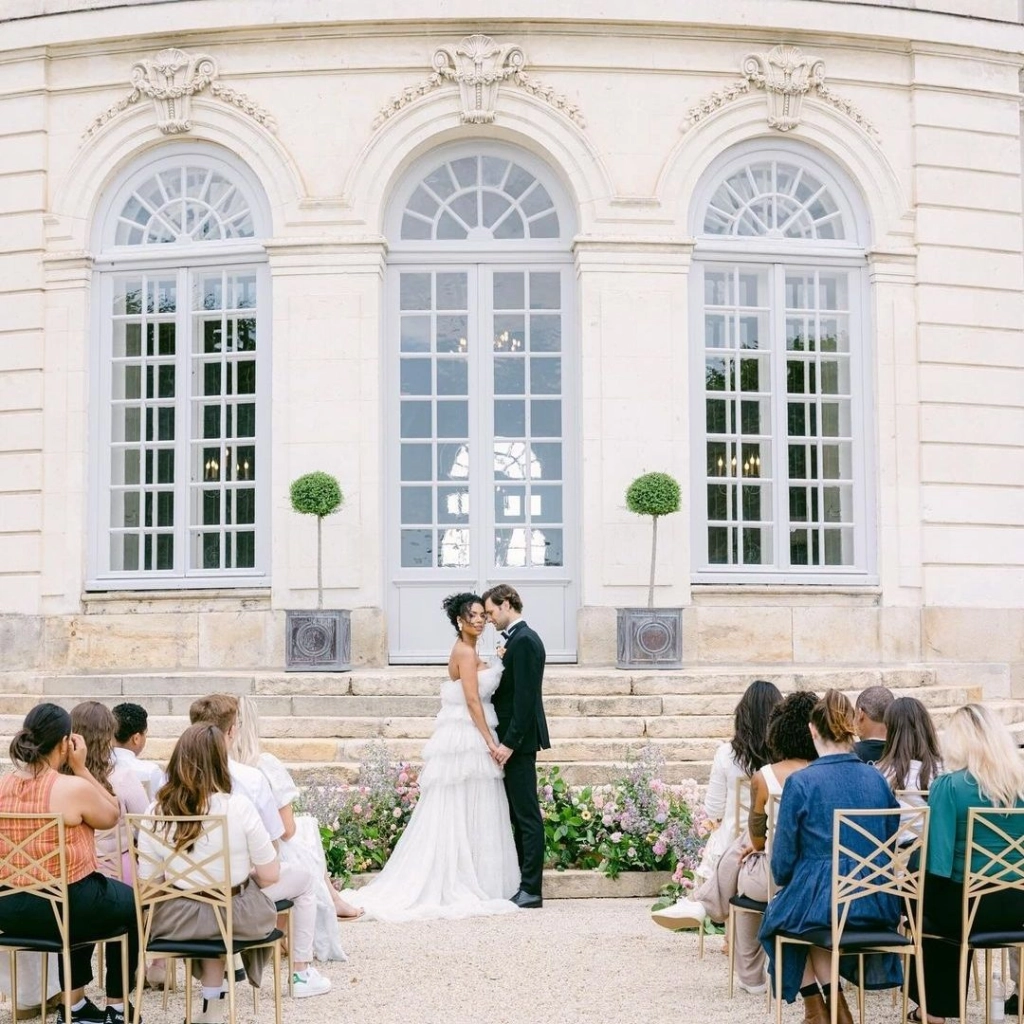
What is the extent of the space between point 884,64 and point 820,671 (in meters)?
4.81

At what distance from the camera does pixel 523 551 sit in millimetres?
12102

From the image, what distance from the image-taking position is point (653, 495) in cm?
1126

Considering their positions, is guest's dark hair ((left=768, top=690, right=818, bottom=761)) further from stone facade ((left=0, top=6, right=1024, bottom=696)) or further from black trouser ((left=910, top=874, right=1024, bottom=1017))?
stone facade ((left=0, top=6, right=1024, bottom=696))

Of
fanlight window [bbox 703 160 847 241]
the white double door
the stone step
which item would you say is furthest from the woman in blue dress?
fanlight window [bbox 703 160 847 241]

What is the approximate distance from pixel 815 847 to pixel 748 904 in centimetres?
68

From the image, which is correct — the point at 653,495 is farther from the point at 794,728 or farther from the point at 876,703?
the point at 794,728

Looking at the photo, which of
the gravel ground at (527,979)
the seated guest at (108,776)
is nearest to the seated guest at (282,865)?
the gravel ground at (527,979)

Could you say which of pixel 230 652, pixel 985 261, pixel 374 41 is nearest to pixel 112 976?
pixel 230 652

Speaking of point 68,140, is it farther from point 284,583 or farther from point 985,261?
point 985,261

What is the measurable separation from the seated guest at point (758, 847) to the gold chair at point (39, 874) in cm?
251

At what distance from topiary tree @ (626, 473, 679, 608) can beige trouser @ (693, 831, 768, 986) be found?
4993 mm

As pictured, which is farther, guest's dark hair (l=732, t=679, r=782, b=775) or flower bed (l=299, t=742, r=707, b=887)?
flower bed (l=299, t=742, r=707, b=887)

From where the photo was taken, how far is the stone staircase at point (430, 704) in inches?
387

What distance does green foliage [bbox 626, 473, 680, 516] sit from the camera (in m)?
11.3
